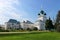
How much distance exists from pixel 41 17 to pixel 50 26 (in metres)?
38.5

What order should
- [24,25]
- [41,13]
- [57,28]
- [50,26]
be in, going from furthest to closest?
[24,25], [41,13], [50,26], [57,28]

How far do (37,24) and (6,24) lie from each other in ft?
180

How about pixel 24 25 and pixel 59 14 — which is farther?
pixel 24 25

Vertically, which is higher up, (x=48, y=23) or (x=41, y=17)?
(x=41, y=17)

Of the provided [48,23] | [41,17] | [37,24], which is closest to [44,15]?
[41,17]

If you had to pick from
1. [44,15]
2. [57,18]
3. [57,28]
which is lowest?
[57,28]

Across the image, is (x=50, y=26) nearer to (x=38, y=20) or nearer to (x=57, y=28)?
(x=57, y=28)

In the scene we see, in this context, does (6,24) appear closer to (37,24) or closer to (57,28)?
(37,24)

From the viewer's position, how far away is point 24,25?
159 m

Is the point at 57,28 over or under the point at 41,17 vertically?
under

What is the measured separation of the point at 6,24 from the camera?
168000 millimetres

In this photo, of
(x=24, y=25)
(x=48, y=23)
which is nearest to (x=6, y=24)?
(x=24, y=25)

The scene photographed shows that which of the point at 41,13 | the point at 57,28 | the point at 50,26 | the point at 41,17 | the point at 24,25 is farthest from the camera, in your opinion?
the point at 24,25

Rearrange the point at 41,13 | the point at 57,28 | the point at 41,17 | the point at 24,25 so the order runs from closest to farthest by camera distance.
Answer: the point at 57,28
the point at 41,13
the point at 41,17
the point at 24,25
